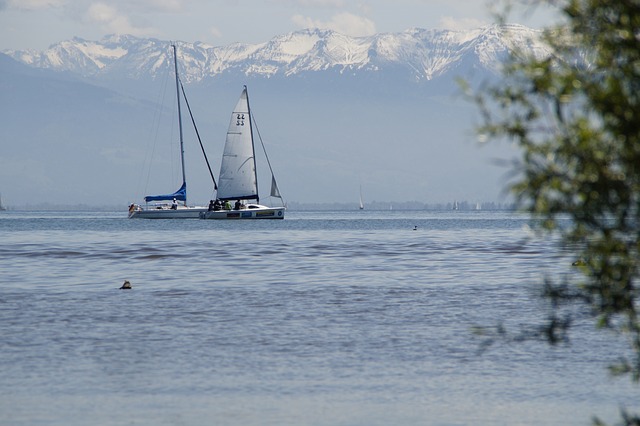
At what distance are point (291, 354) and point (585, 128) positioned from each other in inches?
654

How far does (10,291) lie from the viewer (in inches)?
1850

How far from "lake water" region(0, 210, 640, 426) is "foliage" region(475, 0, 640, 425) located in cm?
122

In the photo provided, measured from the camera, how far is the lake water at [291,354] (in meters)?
21.0

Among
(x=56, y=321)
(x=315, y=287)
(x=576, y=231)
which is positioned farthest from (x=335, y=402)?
(x=315, y=287)

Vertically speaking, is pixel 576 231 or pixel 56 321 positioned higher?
pixel 576 231

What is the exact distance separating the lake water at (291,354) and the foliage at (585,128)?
4.01 feet

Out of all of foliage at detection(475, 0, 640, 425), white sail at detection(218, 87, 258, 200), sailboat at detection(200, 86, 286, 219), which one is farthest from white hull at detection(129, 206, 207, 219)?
foliage at detection(475, 0, 640, 425)

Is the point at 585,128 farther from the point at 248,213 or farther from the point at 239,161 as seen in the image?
the point at 248,213

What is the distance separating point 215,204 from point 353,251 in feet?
205

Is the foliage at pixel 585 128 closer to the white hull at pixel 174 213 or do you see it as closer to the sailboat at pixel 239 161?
the sailboat at pixel 239 161

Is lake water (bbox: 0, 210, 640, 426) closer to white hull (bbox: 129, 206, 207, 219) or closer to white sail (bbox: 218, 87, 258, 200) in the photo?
white sail (bbox: 218, 87, 258, 200)

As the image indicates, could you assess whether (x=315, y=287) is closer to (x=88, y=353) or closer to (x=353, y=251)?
(x=88, y=353)

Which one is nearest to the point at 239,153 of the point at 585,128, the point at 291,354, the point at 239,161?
the point at 239,161

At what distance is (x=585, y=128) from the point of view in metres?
12.0
